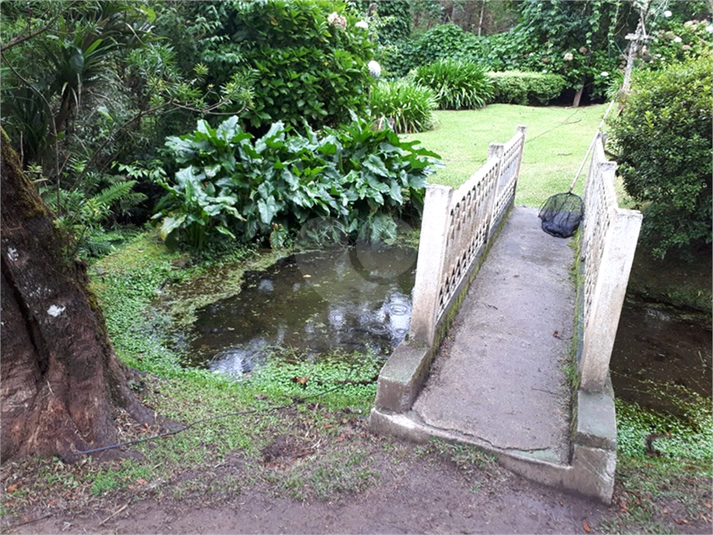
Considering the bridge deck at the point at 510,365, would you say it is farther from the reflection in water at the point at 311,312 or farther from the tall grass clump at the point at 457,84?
the tall grass clump at the point at 457,84

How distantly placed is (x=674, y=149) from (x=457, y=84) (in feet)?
35.2

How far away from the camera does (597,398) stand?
281 cm

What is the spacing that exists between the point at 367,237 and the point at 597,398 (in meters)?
4.05

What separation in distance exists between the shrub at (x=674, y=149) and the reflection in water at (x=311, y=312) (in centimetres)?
244

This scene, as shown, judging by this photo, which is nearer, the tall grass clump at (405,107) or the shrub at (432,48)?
the tall grass clump at (405,107)

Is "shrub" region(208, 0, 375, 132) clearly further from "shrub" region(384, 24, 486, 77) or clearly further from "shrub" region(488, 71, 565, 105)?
"shrub" region(384, 24, 486, 77)

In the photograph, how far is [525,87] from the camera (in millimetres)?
15102

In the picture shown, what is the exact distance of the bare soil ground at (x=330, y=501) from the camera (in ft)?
7.30

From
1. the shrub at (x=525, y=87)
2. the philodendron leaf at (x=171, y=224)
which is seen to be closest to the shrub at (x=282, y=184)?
the philodendron leaf at (x=171, y=224)

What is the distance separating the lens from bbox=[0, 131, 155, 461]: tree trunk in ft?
7.54

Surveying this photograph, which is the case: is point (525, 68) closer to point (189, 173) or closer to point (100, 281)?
point (189, 173)

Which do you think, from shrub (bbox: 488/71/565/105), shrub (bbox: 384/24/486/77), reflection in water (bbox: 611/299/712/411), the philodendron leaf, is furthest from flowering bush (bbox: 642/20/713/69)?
the philodendron leaf

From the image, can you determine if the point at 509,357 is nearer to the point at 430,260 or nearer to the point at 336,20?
the point at 430,260

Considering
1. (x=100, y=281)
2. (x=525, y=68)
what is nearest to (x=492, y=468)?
(x=100, y=281)
